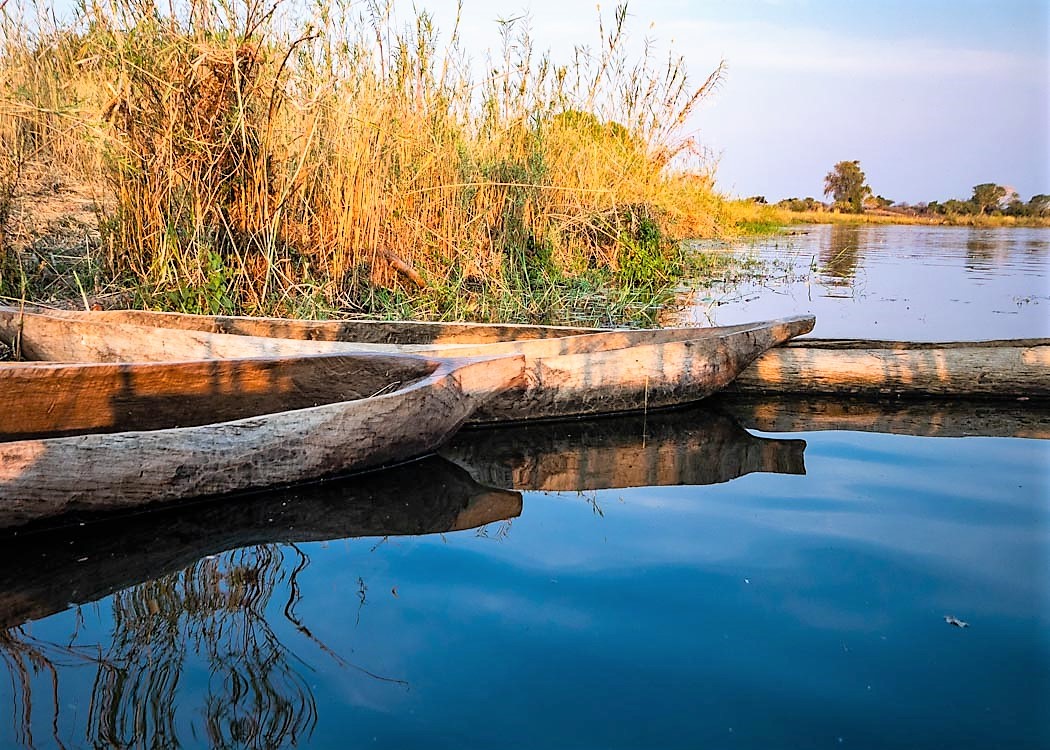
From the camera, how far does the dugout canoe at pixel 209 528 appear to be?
2125mm

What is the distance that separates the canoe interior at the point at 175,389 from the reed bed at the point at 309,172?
200 cm

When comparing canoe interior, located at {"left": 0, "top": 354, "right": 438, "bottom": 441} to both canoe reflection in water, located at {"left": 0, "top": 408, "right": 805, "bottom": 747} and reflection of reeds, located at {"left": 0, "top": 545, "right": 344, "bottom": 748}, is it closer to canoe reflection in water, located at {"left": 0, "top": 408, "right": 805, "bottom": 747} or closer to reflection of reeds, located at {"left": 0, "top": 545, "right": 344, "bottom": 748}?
canoe reflection in water, located at {"left": 0, "top": 408, "right": 805, "bottom": 747}

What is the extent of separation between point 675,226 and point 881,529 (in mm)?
6896

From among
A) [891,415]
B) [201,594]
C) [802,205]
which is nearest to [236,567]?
[201,594]

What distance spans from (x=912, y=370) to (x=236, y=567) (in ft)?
10.1

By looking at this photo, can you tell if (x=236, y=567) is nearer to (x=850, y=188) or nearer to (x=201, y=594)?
(x=201, y=594)

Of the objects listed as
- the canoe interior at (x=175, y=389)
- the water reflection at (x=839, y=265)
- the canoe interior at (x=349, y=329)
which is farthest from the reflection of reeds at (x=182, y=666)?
the water reflection at (x=839, y=265)

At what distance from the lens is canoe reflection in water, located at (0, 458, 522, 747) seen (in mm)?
1583

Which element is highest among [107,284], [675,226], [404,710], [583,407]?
[675,226]

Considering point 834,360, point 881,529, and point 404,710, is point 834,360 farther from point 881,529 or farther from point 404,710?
point 404,710

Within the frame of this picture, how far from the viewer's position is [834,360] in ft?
13.1

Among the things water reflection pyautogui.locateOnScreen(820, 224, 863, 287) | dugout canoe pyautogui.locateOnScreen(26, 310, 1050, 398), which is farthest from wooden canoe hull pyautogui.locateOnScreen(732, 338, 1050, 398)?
water reflection pyautogui.locateOnScreen(820, 224, 863, 287)

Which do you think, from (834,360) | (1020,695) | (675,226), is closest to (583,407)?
(834,360)

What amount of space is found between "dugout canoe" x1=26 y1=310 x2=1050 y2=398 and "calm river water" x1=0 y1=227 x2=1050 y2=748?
0.59 meters
